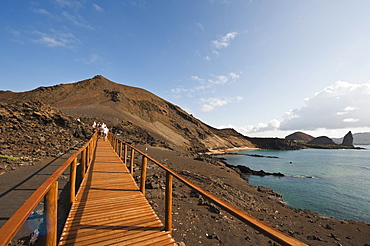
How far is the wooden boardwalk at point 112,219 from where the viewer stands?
315 cm

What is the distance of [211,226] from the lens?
585 cm

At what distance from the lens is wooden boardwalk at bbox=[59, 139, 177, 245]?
10.3 ft

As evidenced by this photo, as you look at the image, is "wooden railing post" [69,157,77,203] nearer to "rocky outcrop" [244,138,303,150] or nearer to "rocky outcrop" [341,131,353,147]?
"rocky outcrop" [244,138,303,150]

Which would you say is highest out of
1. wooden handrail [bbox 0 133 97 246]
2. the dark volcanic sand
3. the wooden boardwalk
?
wooden handrail [bbox 0 133 97 246]

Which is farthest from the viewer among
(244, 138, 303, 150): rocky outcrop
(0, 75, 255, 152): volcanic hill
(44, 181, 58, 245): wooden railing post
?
(244, 138, 303, 150): rocky outcrop

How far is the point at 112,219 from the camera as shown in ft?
12.6

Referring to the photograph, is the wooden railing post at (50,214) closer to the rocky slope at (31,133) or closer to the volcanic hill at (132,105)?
the rocky slope at (31,133)

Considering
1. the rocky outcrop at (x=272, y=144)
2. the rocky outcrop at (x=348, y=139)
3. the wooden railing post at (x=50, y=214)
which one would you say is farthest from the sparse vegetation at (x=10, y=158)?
the rocky outcrop at (x=348, y=139)

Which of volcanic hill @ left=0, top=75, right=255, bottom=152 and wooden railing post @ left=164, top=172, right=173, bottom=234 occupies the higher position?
volcanic hill @ left=0, top=75, right=255, bottom=152

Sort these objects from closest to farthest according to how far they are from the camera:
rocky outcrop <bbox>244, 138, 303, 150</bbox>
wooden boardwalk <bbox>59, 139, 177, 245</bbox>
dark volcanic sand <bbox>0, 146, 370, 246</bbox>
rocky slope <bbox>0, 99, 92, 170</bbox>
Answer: wooden boardwalk <bbox>59, 139, 177, 245</bbox> < dark volcanic sand <bbox>0, 146, 370, 246</bbox> < rocky slope <bbox>0, 99, 92, 170</bbox> < rocky outcrop <bbox>244, 138, 303, 150</bbox>

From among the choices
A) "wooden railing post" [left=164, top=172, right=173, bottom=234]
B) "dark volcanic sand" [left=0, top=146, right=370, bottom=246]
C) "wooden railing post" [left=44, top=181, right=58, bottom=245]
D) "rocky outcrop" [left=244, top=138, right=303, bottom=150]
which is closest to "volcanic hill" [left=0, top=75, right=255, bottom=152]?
"dark volcanic sand" [left=0, top=146, right=370, bottom=246]

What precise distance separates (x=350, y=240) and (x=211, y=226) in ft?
23.7

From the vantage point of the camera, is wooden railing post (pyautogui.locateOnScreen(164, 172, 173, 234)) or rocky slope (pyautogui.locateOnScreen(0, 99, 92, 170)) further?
rocky slope (pyautogui.locateOnScreen(0, 99, 92, 170))

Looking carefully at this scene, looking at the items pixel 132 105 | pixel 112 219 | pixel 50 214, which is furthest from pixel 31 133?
pixel 132 105
